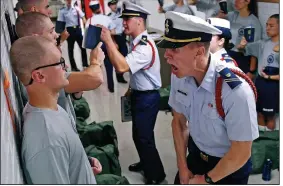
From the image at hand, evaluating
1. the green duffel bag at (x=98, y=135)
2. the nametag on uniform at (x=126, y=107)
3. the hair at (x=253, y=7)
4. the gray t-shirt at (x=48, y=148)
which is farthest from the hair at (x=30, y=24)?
the hair at (x=253, y=7)

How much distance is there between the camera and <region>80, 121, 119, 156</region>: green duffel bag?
11.9 feet

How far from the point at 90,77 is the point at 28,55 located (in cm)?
53

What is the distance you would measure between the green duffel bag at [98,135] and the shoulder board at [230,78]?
6.21 feet

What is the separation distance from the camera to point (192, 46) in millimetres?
1953

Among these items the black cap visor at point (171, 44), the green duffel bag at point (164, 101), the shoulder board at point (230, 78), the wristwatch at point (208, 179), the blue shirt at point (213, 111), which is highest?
the black cap visor at point (171, 44)

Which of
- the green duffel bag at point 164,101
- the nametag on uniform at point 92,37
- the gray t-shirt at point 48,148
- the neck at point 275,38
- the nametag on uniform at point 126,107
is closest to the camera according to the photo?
the gray t-shirt at point 48,148

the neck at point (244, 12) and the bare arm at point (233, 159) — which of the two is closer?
the bare arm at point (233, 159)

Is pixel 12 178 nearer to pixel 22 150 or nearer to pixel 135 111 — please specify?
pixel 22 150

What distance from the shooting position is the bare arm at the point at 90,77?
203 centimetres

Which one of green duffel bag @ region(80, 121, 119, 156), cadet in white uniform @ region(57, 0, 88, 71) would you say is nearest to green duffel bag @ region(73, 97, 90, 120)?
green duffel bag @ region(80, 121, 119, 156)

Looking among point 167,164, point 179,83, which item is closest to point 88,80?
point 179,83

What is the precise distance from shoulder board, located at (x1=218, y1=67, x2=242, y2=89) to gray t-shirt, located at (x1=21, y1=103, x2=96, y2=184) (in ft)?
2.66

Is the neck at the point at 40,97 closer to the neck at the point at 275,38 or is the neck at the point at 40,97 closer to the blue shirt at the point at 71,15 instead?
the neck at the point at 275,38

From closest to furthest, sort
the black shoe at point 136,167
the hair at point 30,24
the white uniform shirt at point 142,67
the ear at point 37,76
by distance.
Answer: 1. the ear at point 37,76
2. the hair at point 30,24
3. the white uniform shirt at point 142,67
4. the black shoe at point 136,167
